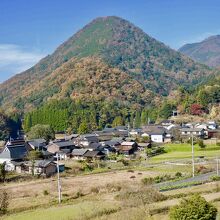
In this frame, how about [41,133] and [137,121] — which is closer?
[41,133]

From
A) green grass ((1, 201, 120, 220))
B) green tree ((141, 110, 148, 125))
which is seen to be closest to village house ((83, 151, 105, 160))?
green grass ((1, 201, 120, 220))

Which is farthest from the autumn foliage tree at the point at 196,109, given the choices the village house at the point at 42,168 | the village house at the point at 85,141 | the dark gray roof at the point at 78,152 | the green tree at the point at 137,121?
the village house at the point at 42,168

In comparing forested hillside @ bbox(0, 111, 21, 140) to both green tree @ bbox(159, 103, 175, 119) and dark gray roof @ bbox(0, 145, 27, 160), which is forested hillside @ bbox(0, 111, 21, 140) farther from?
dark gray roof @ bbox(0, 145, 27, 160)

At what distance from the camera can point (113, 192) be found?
29203mm

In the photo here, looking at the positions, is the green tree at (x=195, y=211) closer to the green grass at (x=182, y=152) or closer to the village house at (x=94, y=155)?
the green grass at (x=182, y=152)

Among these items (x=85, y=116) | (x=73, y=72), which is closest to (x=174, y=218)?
(x=85, y=116)

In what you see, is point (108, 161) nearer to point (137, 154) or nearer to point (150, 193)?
point (137, 154)

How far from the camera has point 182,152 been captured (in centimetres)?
5359

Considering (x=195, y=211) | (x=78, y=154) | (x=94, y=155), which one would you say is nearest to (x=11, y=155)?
(x=78, y=154)

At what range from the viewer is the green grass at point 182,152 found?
1939 inches

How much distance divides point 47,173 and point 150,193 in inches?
747

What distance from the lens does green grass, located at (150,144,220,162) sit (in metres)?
49.2

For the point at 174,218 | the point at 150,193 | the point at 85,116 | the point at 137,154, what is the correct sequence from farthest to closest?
the point at 85,116
the point at 137,154
the point at 150,193
the point at 174,218

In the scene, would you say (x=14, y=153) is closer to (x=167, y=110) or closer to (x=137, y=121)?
(x=167, y=110)
